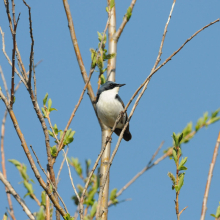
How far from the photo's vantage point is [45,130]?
3531 mm

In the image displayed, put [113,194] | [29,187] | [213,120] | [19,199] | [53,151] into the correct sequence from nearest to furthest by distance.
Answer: [19,199] → [29,187] → [53,151] → [213,120] → [113,194]

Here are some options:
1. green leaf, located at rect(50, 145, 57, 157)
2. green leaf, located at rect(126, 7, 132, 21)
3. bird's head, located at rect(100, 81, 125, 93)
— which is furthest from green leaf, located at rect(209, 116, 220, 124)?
bird's head, located at rect(100, 81, 125, 93)

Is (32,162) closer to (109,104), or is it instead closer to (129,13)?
(129,13)

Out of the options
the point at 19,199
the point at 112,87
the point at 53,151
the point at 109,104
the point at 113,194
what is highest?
the point at 112,87

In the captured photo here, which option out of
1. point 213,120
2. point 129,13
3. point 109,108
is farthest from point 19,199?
point 109,108

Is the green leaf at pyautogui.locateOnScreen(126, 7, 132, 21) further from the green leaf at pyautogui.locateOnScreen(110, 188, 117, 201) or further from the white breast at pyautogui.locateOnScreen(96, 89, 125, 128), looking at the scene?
the green leaf at pyautogui.locateOnScreen(110, 188, 117, 201)

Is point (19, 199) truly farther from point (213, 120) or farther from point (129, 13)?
point (129, 13)

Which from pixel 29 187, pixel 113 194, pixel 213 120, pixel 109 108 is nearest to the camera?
pixel 29 187

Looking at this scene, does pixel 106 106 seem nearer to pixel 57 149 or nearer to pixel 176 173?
pixel 57 149

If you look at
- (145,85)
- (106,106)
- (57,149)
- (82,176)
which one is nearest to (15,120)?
(57,149)

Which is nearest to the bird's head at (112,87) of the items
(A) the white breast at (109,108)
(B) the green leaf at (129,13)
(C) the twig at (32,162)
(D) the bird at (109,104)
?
(D) the bird at (109,104)

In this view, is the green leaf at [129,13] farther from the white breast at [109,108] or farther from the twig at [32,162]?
the twig at [32,162]

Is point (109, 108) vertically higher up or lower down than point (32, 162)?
higher up

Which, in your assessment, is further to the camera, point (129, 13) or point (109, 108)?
point (109, 108)
